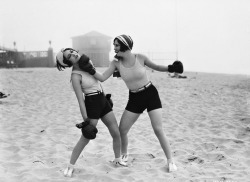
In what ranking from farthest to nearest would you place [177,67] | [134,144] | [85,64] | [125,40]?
[134,144] < [177,67] < [125,40] < [85,64]

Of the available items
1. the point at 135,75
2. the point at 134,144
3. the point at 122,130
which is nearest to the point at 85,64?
the point at 135,75

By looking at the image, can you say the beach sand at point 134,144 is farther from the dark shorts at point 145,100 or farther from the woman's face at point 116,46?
the woman's face at point 116,46

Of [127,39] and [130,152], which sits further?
[130,152]

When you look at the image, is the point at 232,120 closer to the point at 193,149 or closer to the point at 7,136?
the point at 193,149

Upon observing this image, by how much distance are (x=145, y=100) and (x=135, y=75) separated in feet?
1.15

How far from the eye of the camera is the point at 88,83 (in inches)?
144

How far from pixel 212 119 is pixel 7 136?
4.46m

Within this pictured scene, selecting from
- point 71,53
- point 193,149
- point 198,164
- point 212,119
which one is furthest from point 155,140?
point 71,53

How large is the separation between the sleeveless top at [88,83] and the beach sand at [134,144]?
1.10 meters

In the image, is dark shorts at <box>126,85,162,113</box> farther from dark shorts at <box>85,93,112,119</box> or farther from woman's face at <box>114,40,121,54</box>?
woman's face at <box>114,40,121,54</box>

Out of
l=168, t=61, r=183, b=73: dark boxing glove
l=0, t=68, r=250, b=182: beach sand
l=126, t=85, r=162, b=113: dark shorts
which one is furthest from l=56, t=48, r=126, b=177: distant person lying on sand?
l=168, t=61, r=183, b=73: dark boxing glove

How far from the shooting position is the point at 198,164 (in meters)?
4.20

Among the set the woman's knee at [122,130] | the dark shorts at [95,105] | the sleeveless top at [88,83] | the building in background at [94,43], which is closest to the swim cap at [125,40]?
the sleeveless top at [88,83]

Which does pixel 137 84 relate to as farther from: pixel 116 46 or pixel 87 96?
pixel 87 96
